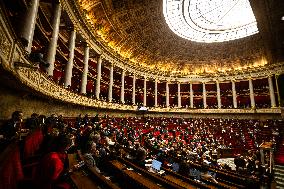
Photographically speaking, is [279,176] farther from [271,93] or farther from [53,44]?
[271,93]

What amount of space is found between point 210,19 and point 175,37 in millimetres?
4574

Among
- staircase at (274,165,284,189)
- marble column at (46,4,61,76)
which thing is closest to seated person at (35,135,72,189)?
marble column at (46,4,61,76)

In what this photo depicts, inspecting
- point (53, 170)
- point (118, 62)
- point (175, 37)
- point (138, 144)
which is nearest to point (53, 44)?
point (138, 144)

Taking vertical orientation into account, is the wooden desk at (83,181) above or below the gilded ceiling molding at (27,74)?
below

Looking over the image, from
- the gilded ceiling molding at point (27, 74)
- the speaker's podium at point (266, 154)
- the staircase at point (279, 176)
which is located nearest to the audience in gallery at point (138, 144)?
the speaker's podium at point (266, 154)

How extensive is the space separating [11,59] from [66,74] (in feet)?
26.0

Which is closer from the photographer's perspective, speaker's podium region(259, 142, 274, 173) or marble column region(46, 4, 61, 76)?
speaker's podium region(259, 142, 274, 173)

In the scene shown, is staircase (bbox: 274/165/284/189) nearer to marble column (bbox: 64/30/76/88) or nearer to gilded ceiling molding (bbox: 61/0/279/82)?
marble column (bbox: 64/30/76/88)

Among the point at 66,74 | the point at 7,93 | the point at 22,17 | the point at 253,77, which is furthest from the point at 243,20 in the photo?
the point at 7,93

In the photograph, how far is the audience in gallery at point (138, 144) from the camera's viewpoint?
3.01 meters

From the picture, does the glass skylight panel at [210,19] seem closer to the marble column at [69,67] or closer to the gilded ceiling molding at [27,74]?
the marble column at [69,67]

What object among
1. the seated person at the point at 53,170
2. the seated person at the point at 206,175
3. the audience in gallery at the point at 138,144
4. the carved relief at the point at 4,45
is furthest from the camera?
the seated person at the point at 206,175

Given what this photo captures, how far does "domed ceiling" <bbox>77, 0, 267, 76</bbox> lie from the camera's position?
1788 centimetres

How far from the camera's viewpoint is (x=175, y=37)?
23891 millimetres
